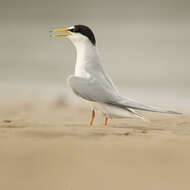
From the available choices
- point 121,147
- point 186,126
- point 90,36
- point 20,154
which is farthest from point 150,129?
point 20,154

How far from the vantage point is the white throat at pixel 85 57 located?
14.2 ft

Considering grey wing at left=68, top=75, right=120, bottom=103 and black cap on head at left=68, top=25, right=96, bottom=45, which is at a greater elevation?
black cap on head at left=68, top=25, right=96, bottom=45

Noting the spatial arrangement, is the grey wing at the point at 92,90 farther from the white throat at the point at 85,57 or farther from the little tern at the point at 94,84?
the white throat at the point at 85,57

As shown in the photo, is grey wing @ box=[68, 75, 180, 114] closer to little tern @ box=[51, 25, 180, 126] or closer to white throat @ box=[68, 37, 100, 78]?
little tern @ box=[51, 25, 180, 126]

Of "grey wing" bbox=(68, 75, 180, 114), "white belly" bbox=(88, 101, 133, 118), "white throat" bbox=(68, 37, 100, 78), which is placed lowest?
→ "white belly" bbox=(88, 101, 133, 118)

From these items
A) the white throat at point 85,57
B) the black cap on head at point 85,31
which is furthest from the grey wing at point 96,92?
the black cap on head at point 85,31

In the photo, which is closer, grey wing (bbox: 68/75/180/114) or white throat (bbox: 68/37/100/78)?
grey wing (bbox: 68/75/180/114)

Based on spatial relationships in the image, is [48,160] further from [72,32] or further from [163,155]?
[72,32]

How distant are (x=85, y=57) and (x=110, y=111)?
0.56m

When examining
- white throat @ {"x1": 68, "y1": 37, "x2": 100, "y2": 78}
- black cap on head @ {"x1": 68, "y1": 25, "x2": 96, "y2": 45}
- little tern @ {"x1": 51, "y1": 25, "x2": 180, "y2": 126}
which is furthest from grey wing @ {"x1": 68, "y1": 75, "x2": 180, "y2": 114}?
black cap on head @ {"x1": 68, "y1": 25, "x2": 96, "y2": 45}

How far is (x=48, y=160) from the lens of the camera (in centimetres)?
332

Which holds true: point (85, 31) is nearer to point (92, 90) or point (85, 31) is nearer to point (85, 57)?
point (85, 57)

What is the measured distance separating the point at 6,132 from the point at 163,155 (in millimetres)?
1260

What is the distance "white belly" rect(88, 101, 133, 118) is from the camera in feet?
13.6
